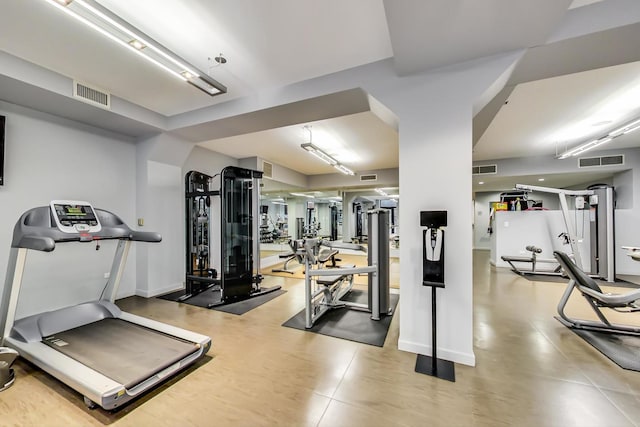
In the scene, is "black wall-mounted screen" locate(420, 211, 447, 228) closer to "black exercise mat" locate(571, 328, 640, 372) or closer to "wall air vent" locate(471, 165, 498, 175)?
"black exercise mat" locate(571, 328, 640, 372)

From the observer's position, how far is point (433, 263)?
2.24 meters

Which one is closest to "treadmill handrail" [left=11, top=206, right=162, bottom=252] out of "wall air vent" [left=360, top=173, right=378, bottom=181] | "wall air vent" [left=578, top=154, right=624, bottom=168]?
"wall air vent" [left=360, top=173, right=378, bottom=181]

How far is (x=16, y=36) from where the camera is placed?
2299 mm

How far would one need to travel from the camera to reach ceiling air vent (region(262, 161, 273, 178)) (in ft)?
22.2

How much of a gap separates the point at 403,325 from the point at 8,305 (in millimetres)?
3953

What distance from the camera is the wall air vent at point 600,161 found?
6.00 m

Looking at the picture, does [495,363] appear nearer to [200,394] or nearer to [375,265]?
[375,265]

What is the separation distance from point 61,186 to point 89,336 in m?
2.47

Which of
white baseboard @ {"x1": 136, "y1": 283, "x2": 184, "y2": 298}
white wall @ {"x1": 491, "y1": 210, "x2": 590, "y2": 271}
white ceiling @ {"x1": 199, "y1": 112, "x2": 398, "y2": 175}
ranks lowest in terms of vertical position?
white baseboard @ {"x1": 136, "y1": 283, "x2": 184, "y2": 298}

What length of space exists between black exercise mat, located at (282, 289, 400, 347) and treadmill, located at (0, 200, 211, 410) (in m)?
1.31

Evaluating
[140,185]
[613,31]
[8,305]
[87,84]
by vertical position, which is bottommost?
[8,305]

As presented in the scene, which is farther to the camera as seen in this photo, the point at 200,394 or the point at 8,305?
the point at 8,305

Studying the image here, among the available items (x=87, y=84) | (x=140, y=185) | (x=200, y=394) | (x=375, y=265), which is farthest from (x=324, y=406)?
(x=140, y=185)

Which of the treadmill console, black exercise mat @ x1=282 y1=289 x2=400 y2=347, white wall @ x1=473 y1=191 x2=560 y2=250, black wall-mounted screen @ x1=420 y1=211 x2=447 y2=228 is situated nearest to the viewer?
black wall-mounted screen @ x1=420 y1=211 x2=447 y2=228
